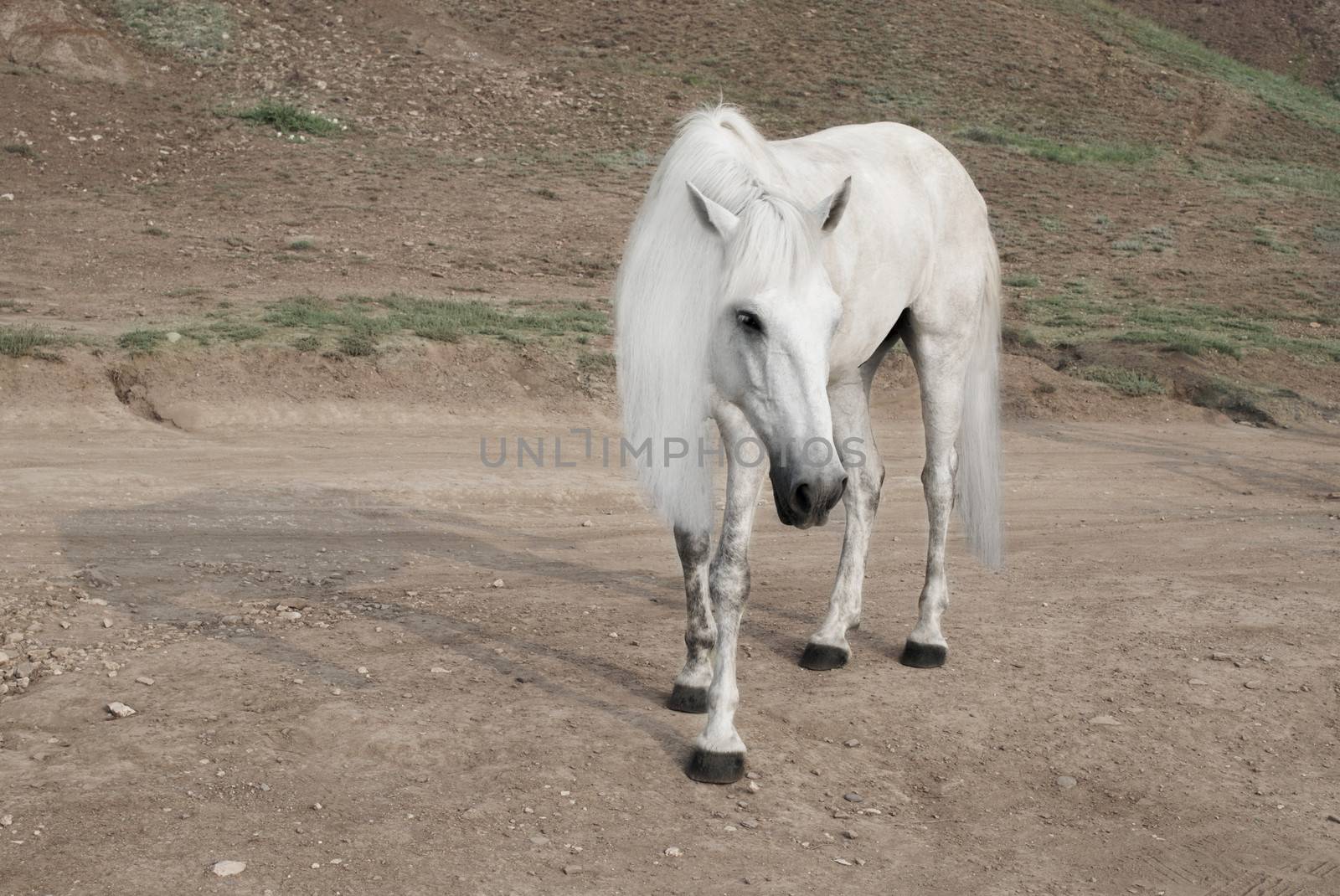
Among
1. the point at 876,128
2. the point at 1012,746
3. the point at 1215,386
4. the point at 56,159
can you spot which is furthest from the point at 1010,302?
the point at 56,159

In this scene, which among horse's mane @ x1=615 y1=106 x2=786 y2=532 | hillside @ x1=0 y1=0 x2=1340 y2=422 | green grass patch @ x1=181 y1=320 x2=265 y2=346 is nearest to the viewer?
horse's mane @ x1=615 y1=106 x2=786 y2=532

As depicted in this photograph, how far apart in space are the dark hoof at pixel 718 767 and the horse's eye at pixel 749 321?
1365 millimetres

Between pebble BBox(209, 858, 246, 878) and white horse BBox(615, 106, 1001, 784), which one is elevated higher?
white horse BBox(615, 106, 1001, 784)

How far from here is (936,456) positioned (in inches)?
210

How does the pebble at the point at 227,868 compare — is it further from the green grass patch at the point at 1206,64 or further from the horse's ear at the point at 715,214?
the green grass patch at the point at 1206,64

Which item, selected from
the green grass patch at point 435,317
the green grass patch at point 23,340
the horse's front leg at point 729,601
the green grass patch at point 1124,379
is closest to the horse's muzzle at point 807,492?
the horse's front leg at point 729,601

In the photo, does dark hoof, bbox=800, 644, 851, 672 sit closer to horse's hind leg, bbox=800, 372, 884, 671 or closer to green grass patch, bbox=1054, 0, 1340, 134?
horse's hind leg, bbox=800, 372, 884, 671

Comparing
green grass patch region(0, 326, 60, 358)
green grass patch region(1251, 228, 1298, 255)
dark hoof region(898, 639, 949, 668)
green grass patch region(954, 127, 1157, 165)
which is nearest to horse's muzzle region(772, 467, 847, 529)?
dark hoof region(898, 639, 949, 668)

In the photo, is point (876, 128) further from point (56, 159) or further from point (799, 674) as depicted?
point (56, 159)

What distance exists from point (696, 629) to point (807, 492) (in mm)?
1135

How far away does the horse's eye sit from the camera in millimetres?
3482

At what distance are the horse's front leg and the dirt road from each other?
0.10 m

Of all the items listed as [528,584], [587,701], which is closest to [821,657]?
[587,701]

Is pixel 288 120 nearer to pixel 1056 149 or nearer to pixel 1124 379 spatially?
pixel 1124 379
